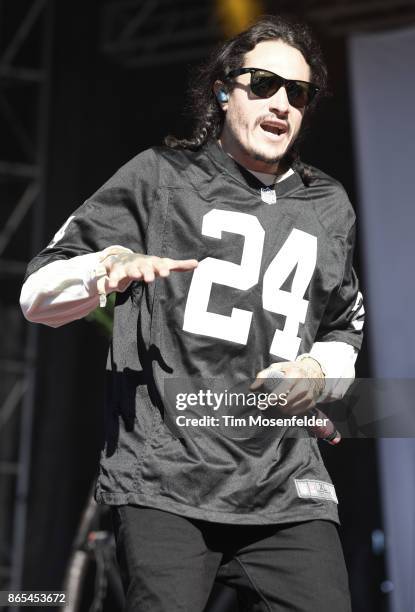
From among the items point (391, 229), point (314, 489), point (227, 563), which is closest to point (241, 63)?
point (314, 489)

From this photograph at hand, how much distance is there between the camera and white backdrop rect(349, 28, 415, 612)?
20.3 ft

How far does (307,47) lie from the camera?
2.49 metres

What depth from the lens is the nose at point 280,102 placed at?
2.33 metres

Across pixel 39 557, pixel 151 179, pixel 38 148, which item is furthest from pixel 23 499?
pixel 151 179

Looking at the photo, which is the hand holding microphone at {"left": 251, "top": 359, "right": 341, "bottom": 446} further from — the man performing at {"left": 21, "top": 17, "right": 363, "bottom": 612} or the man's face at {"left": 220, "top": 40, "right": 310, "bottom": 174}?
the man's face at {"left": 220, "top": 40, "right": 310, "bottom": 174}

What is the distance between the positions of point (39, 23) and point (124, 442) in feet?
21.4

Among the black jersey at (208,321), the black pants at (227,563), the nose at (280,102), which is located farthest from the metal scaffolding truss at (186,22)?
the black pants at (227,563)

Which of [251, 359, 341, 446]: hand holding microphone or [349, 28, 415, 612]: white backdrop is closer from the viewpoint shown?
[251, 359, 341, 446]: hand holding microphone

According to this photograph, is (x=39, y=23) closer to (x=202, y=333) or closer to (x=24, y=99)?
(x=24, y=99)

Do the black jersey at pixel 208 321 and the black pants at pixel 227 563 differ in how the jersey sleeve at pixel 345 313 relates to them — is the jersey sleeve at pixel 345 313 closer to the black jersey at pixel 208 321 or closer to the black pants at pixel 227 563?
the black jersey at pixel 208 321

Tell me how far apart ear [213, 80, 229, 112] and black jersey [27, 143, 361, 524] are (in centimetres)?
22

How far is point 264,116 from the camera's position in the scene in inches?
92.4

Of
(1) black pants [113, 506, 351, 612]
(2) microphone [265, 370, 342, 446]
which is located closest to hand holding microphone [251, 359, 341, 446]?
(2) microphone [265, 370, 342, 446]

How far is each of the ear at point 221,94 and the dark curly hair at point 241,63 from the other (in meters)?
0.02
